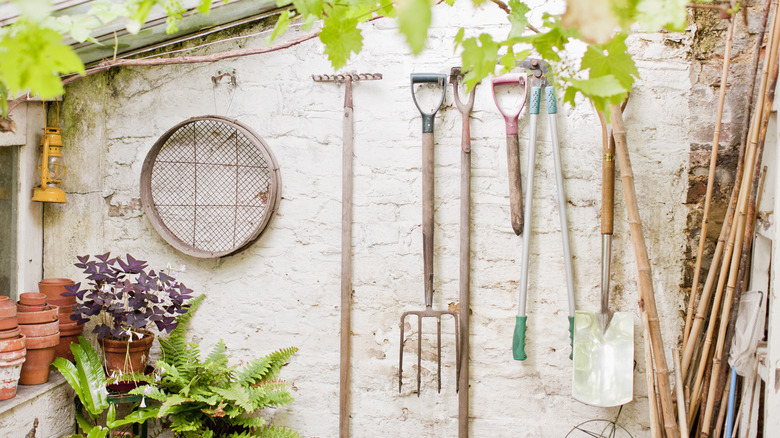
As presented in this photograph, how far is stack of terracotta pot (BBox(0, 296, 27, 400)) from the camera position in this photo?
1858mm

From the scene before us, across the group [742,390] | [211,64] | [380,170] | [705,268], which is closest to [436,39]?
[380,170]

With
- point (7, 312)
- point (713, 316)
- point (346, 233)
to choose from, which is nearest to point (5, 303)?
point (7, 312)

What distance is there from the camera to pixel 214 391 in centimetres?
202

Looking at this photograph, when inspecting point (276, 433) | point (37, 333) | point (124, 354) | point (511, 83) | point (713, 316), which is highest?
point (511, 83)

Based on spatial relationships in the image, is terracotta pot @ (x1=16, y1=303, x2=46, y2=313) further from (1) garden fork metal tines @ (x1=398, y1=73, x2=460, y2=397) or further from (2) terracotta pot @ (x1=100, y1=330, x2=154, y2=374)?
(1) garden fork metal tines @ (x1=398, y1=73, x2=460, y2=397)

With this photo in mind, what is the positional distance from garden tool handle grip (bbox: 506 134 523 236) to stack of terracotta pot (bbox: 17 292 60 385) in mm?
1665

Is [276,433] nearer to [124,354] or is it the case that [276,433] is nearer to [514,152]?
[124,354]

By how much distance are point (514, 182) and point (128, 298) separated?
1471 mm

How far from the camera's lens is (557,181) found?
6.70 ft

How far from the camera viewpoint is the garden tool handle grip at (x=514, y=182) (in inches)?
81.0

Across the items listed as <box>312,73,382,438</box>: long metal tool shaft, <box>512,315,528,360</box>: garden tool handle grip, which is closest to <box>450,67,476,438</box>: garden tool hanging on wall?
<box>512,315,528,360</box>: garden tool handle grip

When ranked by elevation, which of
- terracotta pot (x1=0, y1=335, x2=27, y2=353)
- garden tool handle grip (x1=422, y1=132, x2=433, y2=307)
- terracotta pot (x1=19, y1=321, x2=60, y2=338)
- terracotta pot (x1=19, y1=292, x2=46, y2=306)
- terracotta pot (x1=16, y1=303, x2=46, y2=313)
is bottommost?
terracotta pot (x1=0, y1=335, x2=27, y2=353)

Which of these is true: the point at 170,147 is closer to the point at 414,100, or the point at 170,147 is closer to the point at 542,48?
the point at 414,100

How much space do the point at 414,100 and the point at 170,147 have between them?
0.98 m
